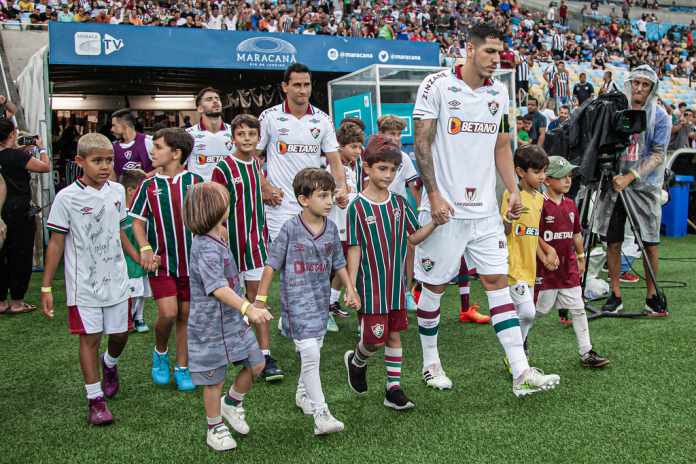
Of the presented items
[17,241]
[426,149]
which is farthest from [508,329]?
[17,241]

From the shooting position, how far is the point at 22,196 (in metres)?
6.41

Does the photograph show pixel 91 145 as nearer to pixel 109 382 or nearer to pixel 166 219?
pixel 166 219

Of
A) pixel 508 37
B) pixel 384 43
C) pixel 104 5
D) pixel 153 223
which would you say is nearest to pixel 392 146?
pixel 153 223

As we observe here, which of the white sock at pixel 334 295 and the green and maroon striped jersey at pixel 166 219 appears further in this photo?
the white sock at pixel 334 295

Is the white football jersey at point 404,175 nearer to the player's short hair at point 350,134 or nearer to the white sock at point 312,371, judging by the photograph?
the player's short hair at point 350,134

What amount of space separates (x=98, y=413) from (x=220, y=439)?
33.2 inches

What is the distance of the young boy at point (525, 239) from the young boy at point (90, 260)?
93.0 inches

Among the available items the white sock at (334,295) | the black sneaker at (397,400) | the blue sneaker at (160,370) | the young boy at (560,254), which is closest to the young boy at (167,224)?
the blue sneaker at (160,370)

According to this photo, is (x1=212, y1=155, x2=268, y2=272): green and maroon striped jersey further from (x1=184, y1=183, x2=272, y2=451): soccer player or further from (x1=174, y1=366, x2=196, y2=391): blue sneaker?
(x1=184, y1=183, x2=272, y2=451): soccer player

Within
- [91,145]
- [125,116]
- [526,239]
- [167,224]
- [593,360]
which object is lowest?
[593,360]

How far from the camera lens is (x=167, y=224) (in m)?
3.81

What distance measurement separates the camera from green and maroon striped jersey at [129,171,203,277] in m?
3.79

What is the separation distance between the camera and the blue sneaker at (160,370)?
403 centimetres

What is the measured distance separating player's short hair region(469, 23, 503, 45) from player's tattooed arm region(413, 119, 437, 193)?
1.69 ft
